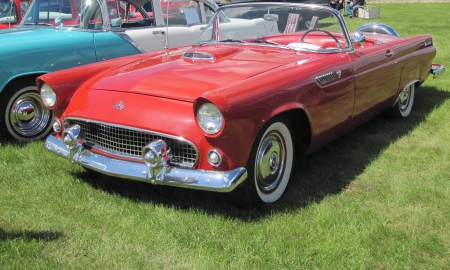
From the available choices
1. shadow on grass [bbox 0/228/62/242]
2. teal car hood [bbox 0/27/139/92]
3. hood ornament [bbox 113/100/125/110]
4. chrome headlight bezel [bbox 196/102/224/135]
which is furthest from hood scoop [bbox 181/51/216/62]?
shadow on grass [bbox 0/228/62/242]

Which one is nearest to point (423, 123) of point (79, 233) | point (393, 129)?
point (393, 129)

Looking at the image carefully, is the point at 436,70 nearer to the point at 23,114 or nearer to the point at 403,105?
the point at 403,105

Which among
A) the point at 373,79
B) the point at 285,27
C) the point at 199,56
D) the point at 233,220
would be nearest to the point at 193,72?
the point at 199,56

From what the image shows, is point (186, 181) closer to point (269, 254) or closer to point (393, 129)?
point (269, 254)

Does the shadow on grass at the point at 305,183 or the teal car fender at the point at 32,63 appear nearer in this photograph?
the shadow on grass at the point at 305,183

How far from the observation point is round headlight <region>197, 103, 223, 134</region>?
2.83m

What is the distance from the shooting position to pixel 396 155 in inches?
168

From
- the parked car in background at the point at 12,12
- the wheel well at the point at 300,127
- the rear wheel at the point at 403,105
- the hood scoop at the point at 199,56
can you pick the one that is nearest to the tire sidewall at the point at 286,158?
the wheel well at the point at 300,127

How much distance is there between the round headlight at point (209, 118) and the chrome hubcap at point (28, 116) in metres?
2.42

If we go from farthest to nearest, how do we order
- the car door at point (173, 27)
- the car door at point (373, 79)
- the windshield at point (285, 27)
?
the car door at point (173, 27) → the windshield at point (285, 27) → the car door at point (373, 79)

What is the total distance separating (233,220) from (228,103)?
731 mm

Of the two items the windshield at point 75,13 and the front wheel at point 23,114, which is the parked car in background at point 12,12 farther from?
the front wheel at point 23,114

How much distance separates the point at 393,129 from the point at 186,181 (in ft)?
9.56

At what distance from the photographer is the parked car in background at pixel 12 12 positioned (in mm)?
7082
